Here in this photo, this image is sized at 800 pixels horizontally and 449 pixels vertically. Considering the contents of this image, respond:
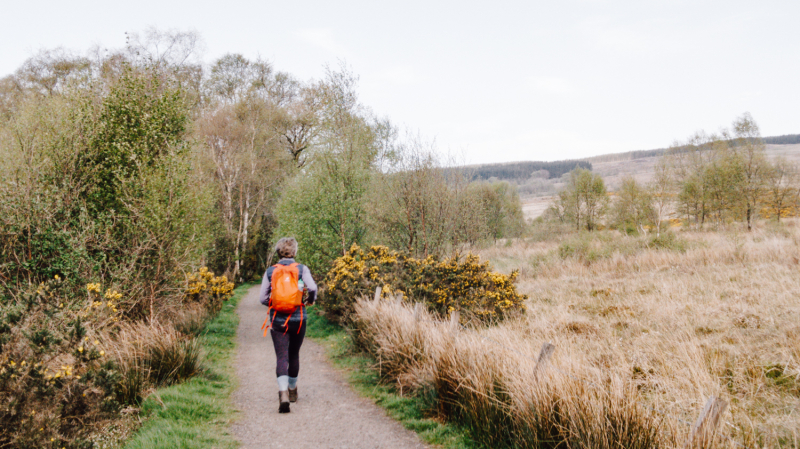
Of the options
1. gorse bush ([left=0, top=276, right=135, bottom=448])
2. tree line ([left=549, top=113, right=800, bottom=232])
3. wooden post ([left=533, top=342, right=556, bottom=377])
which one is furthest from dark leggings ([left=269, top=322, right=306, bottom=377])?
tree line ([left=549, top=113, right=800, bottom=232])

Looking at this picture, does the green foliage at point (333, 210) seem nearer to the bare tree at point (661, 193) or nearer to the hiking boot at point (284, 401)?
the hiking boot at point (284, 401)

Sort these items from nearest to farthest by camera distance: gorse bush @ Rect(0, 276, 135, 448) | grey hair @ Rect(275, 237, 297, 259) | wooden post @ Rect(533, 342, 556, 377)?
1. gorse bush @ Rect(0, 276, 135, 448)
2. wooden post @ Rect(533, 342, 556, 377)
3. grey hair @ Rect(275, 237, 297, 259)

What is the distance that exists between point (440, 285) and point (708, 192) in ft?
115

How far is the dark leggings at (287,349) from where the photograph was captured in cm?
526

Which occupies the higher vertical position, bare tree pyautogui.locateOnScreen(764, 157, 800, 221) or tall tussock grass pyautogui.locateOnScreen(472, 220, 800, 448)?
bare tree pyautogui.locateOnScreen(764, 157, 800, 221)

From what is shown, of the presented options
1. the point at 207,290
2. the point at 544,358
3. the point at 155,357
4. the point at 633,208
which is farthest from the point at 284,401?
the point at 633,208

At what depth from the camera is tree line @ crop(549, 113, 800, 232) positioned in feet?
97.4

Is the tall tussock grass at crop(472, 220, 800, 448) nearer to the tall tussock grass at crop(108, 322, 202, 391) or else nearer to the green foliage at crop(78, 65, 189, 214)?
the tall tussock grass at crop(108, 322, 202, 391)

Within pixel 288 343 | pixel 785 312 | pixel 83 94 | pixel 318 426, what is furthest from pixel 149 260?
pixel 785 312

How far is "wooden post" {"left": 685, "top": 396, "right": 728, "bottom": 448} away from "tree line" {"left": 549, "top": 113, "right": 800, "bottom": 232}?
30464 mm

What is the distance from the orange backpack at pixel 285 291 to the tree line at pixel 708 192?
1205 inches

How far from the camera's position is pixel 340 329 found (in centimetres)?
1134

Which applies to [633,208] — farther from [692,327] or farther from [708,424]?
[708,424]

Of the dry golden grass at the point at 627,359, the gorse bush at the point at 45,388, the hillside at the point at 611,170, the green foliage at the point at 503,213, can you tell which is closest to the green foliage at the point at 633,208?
the green foliage at the point at 503,213
